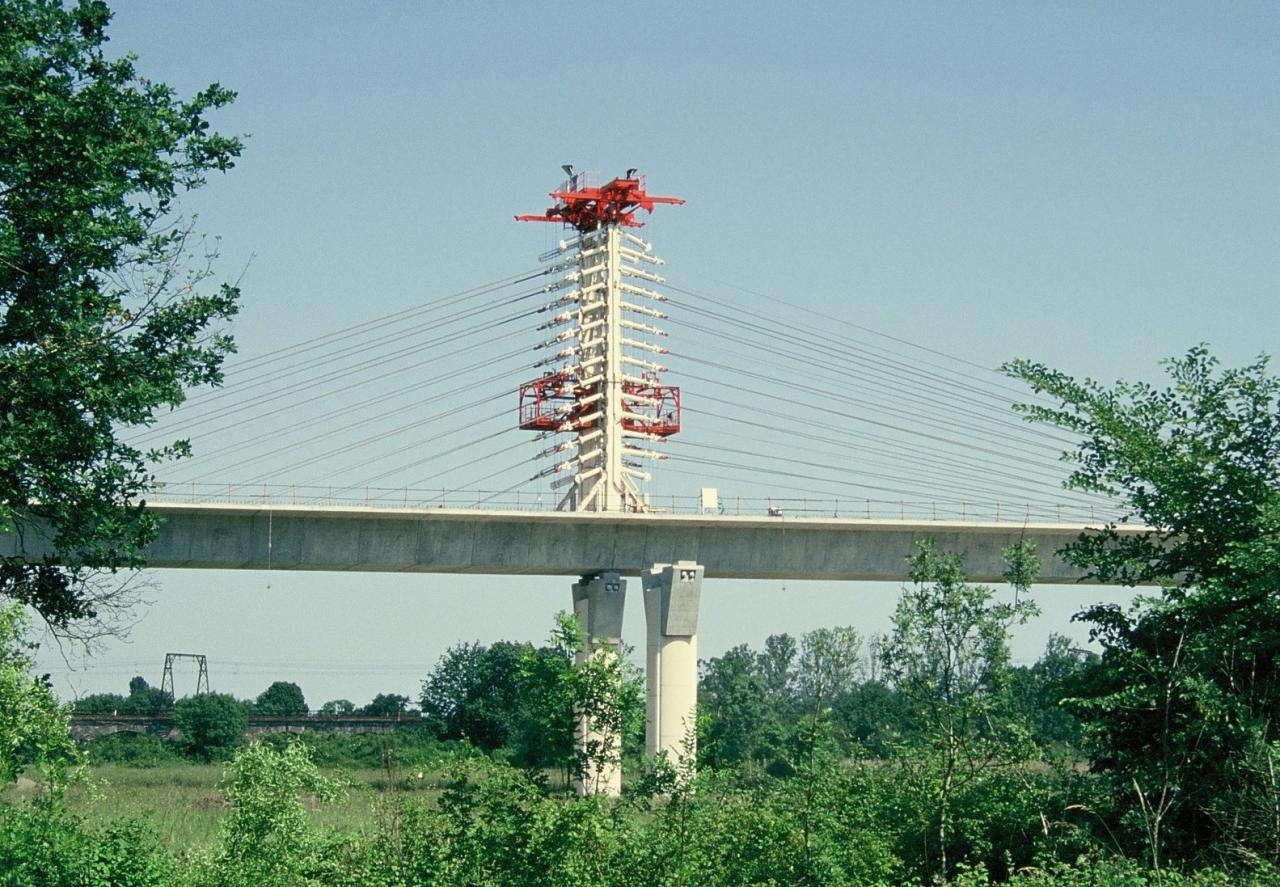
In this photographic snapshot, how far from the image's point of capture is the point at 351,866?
25.3 metres

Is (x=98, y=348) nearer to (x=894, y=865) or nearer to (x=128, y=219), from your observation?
(x=128, y=219)

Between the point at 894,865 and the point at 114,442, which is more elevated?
the point at 114,442

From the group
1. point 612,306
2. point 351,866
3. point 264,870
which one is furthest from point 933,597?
point 612,306

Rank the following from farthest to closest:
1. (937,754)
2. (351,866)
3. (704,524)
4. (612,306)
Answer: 1. (612,306)
2. (704,524)
3. (937,754)
4. (351,866)

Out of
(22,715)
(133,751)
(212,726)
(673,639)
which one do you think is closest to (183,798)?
(673,639)

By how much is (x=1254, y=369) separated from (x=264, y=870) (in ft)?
55.2

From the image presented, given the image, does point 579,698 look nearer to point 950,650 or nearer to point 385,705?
point 950,650

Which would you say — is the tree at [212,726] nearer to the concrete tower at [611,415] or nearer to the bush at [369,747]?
the bush at [369,747]

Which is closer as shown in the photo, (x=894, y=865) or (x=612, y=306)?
(x=894, y=865)

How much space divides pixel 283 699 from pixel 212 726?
4974 centimetres

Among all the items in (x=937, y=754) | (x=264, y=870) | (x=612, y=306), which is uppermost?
(x=612, y=306)

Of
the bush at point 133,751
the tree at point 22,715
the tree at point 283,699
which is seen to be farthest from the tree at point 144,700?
the tree at point 22,715

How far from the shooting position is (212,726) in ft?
284

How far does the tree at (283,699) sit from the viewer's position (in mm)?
132625
